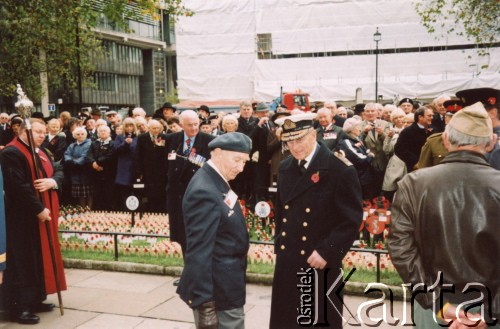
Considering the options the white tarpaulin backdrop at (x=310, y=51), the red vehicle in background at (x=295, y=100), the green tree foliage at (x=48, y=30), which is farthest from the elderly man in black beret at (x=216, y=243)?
the white tarpaulin backdrop at (x=310, y=51)

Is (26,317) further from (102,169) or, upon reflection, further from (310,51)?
(310,51)

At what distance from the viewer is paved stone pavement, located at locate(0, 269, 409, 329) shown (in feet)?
20.5

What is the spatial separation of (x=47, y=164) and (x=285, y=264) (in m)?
3.60

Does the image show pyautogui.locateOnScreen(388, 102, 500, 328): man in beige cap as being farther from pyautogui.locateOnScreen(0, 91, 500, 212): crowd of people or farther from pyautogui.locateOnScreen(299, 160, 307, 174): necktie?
pyautogui.locateOnScreen(0, 91, 500, 212): crowd of people

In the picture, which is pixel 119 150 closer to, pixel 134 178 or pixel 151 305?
pixel 134 178

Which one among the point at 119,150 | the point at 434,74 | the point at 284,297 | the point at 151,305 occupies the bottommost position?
the point at 151,305

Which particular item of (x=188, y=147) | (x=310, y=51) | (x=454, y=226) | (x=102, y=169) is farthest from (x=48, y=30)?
(x=310, y=51)

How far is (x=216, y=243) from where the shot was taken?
4.00 metres

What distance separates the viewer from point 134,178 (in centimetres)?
1191

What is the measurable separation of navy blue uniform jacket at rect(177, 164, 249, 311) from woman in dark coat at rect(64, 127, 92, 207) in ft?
29.0

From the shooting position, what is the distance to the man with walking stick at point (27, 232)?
6.39 m

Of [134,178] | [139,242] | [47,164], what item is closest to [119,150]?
[134,178]

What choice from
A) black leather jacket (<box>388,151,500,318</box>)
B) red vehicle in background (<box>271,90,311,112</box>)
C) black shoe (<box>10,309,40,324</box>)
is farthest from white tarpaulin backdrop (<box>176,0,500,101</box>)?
black leather jacket (<box>388,151,500,318</box>)

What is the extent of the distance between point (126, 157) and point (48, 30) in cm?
1348
